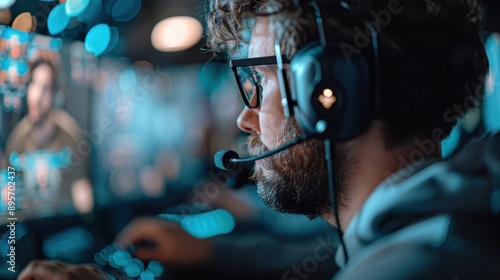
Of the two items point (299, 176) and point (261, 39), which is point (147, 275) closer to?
point (299, 176)

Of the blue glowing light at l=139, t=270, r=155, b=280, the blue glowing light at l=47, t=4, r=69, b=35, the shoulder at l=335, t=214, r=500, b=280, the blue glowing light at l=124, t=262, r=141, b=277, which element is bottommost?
the blue glowing light at l=139, t=270, r=155, b=280

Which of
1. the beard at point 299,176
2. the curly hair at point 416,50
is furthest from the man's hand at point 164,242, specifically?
the curly hair at point 416,50

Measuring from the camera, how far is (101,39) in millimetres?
923

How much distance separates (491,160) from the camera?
736 millimetres

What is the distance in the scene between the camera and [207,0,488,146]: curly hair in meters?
0.68

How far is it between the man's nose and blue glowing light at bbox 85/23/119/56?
0.86 feet

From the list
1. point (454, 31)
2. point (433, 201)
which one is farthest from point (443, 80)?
point (433, 201)

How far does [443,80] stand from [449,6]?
10 cm

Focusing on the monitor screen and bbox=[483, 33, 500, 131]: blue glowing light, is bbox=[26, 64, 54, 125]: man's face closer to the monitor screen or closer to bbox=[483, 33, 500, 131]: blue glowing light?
the monitor screen

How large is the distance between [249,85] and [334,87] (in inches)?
9.8

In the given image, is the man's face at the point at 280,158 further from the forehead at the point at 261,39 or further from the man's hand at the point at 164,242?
the man's hand at the point at 164,242

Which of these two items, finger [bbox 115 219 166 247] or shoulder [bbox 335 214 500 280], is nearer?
shoulder [bbox 335 214 500 280]

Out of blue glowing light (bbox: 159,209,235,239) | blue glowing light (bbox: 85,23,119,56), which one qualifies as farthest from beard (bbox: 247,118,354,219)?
blue glowing light (bbox: 85,23,119,56)

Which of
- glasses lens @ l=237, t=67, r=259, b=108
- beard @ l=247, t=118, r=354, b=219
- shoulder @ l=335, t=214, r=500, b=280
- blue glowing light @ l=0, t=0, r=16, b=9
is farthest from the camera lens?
blue glowing light @ l=0, t=0, r=16, b=9
